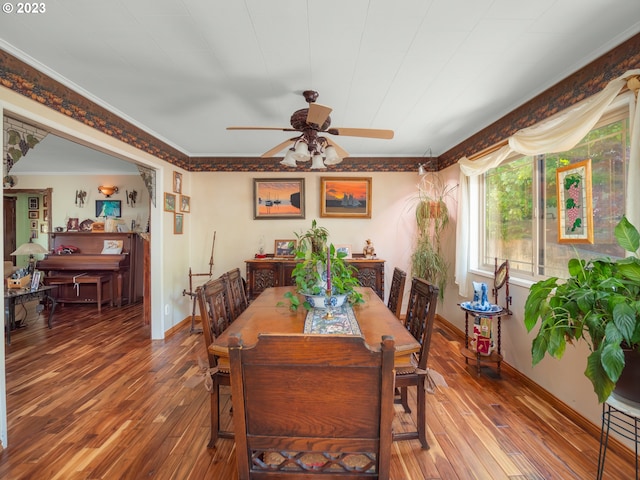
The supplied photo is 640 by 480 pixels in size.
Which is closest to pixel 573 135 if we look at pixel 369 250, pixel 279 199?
pixel 369 250

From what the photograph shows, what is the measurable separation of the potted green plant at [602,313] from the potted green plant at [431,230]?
99.9 inches

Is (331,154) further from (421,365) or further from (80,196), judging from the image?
(80,196)

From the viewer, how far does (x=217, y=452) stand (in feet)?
5.95

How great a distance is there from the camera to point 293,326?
6.03 ft

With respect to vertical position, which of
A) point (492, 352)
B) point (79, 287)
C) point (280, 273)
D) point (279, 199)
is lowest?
point (492, 352)

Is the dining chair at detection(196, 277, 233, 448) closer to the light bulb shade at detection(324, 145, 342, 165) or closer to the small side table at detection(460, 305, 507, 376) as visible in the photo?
the light bulb shade at detection(324, 145, 342, 165)

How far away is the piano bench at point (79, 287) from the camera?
508cm

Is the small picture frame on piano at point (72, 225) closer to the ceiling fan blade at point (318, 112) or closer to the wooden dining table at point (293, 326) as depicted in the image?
the wooden dining table at point (293, 326)

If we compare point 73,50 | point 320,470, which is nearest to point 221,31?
point 73,50

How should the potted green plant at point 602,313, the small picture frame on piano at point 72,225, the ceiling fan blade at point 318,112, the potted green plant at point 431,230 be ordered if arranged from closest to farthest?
the potted green plant at point 602,313
the ceiling fan blade at point 318,112
the potted green plant at point 431,230
the small picture frame on piano at point 72,225

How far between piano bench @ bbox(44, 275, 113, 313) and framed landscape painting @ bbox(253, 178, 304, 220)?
3172 mm

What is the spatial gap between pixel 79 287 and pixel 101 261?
2.15 ft

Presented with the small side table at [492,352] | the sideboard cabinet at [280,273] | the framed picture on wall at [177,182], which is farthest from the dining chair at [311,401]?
the framed picture on wall at [177,182]

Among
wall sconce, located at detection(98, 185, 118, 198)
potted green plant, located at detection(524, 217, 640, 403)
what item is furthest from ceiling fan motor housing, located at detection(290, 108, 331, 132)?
wall sconce, located at detection(98, 185, 118, 198)
